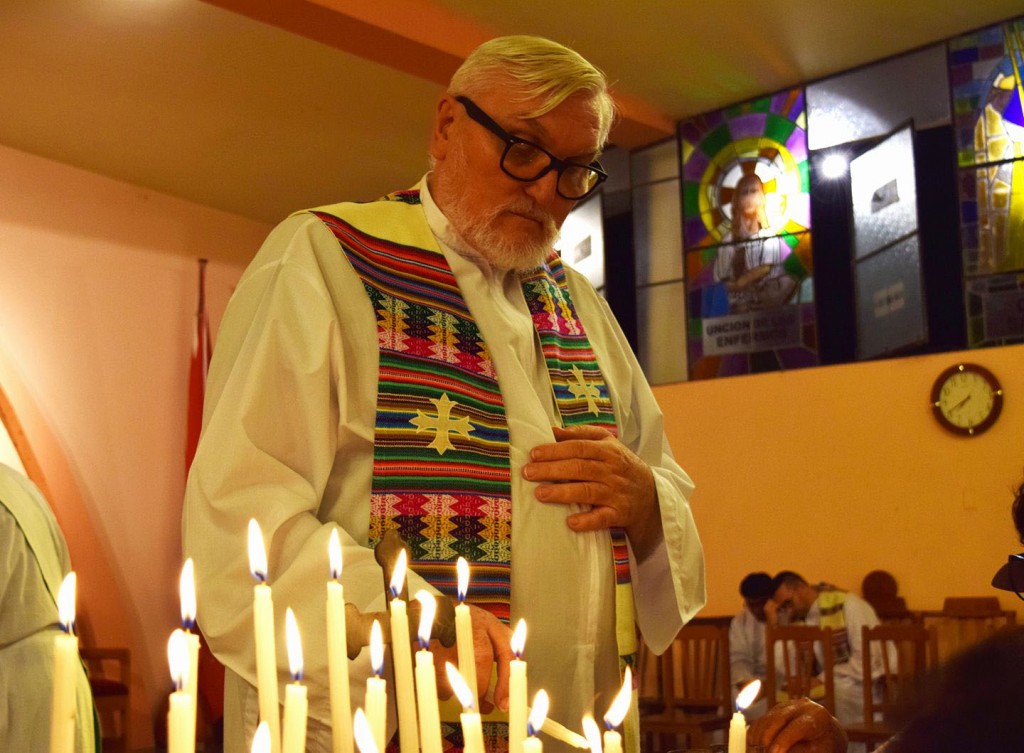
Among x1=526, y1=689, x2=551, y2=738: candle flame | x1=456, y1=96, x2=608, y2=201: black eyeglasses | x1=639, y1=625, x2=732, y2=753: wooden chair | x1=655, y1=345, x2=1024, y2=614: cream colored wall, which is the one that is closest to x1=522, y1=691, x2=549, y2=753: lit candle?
x1=526, y1=689, x2=551, y2=738: candle flame

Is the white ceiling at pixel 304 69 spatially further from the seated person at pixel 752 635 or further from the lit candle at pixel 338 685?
the lit candle at pixel 338 685

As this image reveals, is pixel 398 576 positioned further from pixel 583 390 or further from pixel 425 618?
pixel 583 390

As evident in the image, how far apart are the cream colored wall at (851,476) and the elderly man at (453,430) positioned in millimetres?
6678

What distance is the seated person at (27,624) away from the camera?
2.98 m

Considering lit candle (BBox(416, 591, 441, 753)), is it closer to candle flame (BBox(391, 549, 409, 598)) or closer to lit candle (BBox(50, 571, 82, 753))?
candle flame (BBox(391, 549, 409, 598))

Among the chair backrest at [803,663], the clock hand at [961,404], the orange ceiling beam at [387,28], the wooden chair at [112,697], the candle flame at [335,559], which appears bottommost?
the wooden chair at [112,697]

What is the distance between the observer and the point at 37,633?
3.08m

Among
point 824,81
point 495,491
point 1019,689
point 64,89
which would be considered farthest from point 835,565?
point 1019,689

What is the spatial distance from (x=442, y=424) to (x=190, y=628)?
1192 millimetres

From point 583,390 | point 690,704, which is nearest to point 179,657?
point 583,390

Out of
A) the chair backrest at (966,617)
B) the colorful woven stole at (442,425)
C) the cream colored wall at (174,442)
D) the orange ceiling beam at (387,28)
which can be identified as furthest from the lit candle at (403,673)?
the cream colored wall at (174,442)

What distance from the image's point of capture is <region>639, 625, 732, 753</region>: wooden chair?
688cm

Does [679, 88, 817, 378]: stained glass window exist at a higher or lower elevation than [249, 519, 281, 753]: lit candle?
higher

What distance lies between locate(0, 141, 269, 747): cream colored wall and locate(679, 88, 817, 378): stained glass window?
425cm
